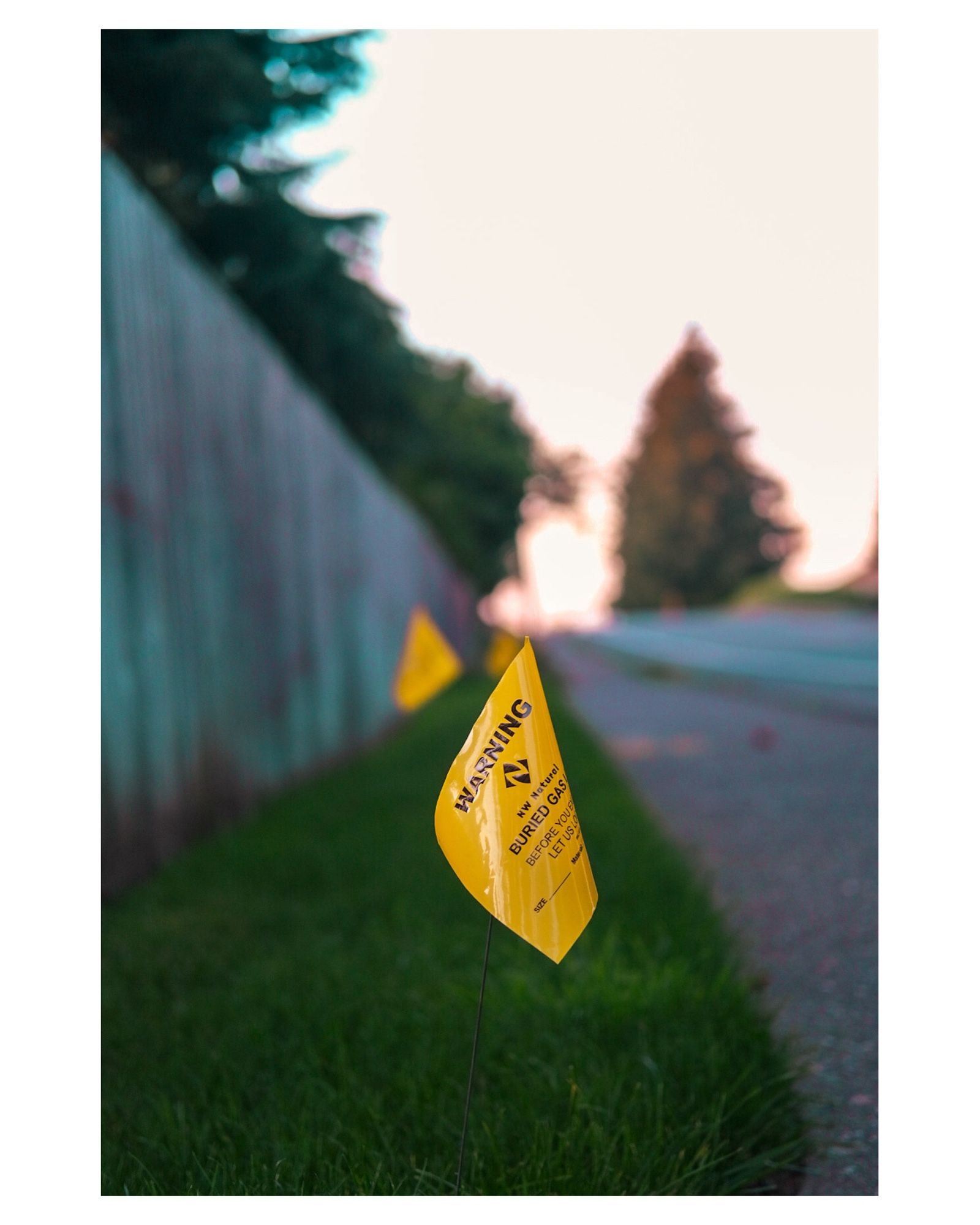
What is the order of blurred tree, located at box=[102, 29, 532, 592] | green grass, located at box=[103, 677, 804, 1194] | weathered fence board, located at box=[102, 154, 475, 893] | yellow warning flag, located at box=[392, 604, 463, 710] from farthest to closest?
blurred tree, located at box=[102, 29, 532, 592] < yellow warning flag, located at box=[392, 604, 463, 710] < weathered fence board, located at box=[102, 154, 475, 893] < green grass, located at box=[103, 677, 804, 1194]

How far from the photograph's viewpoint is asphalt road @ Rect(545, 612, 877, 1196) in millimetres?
2277

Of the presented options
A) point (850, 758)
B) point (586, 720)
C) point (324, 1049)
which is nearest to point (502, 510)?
point (586, 720)

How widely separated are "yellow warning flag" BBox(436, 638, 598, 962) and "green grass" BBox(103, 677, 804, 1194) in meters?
0.59

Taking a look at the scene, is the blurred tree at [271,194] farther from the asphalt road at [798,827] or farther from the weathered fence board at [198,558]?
the asphalt road at [798,827]

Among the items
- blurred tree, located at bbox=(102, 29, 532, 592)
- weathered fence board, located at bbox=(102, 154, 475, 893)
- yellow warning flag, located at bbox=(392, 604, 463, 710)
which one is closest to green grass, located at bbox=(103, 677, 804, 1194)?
weathered fence board, located at bbox=(102, 154, 475, 893)

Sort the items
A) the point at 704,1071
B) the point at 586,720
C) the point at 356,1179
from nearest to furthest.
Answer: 1. the point at 356,1179
2. the point at 704,1071
3. the point at 586,720

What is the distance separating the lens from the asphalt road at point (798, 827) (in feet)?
7.47

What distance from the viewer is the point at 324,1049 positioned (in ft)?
7.70

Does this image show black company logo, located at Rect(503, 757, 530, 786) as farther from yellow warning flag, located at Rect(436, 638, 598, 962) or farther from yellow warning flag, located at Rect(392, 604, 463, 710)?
yellow warning flag, located at Rect(392, 604, 463, 710)

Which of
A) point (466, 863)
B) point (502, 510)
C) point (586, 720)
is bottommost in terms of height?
point (586, 720)

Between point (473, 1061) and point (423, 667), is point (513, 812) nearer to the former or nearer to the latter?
point (473, 1061)

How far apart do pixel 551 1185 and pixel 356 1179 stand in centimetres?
33

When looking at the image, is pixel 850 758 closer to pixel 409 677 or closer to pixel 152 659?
pixel 409 677

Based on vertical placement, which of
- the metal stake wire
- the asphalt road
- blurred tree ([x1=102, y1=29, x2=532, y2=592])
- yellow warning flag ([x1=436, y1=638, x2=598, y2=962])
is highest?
blurred tree ([x1=102, y1=29, x2=532, y2=592])
